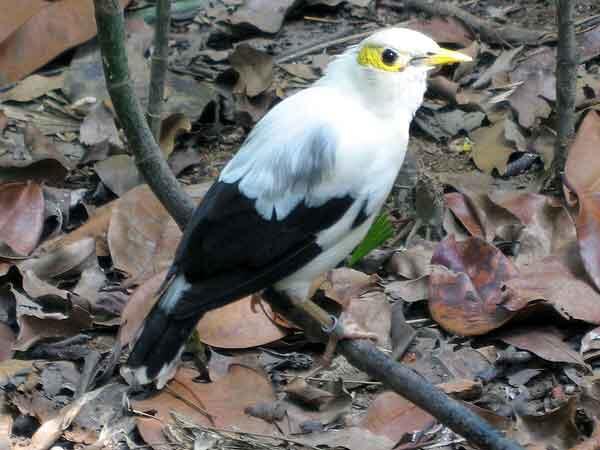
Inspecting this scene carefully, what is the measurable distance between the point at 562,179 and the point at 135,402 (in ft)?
8.08

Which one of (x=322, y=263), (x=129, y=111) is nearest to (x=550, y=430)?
(x=322, y=263)

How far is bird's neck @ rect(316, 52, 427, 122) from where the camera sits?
4.38 m

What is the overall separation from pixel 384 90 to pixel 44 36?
320 cm

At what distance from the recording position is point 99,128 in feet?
21.4

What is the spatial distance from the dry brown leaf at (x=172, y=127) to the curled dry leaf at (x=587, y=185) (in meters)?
2.09

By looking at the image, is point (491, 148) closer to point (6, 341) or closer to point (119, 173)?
point (119, 173)

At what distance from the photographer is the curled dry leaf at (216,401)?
179 inches

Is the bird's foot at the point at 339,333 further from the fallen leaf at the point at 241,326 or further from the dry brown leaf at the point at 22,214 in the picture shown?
the dry brown leaf at the point at 22,214

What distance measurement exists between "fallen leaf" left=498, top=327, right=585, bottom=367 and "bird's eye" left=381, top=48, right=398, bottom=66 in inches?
54.0

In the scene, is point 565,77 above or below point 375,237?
above

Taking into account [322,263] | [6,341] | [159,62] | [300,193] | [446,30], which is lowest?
[6,341]

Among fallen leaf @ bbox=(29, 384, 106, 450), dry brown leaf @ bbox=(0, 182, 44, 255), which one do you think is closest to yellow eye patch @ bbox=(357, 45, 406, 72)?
fallen leaf @ bbox=(29, 384, 106, 450)

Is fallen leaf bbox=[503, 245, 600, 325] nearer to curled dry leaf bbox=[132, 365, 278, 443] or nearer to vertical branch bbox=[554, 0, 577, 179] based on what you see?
vertical branch bbox=[554, 0, 577, 179]

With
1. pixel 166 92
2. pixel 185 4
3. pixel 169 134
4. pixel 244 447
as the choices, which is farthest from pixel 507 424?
A: pixel 185 4
